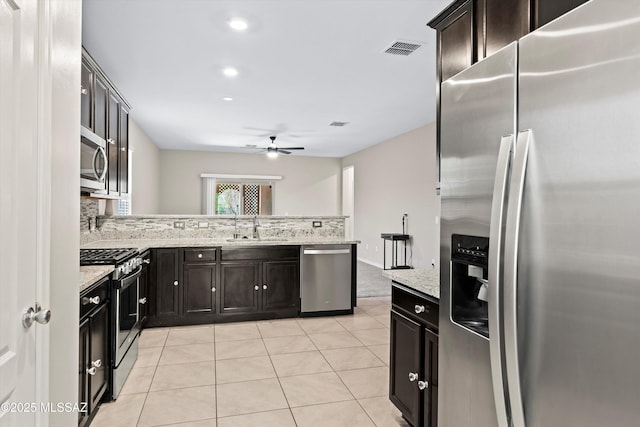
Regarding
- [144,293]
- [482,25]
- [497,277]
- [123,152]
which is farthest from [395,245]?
[497,277]

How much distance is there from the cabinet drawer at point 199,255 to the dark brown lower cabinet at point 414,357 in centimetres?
260

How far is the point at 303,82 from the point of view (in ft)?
14.5

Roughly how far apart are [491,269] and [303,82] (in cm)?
374

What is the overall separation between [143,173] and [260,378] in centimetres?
551

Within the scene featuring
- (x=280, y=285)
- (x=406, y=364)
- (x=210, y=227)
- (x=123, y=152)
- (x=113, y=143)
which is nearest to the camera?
(x=406, y=364)

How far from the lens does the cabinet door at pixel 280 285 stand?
176 inches

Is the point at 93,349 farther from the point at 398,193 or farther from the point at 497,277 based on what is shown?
the point at 398,193

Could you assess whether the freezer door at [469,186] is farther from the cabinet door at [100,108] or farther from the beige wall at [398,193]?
the beige wall at [398,193]

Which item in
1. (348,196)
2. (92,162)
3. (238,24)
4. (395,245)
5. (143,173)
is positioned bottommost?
(395,245)

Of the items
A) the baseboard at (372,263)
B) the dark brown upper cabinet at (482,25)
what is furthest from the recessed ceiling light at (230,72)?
the baseboard at (372,263)

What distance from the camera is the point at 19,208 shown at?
1100mm

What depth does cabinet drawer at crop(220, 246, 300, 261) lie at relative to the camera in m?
4.36

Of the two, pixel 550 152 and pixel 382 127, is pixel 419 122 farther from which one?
pixel 550 152

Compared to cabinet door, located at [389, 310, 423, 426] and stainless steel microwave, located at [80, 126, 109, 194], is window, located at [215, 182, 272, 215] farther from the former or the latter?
cabinet door, located at [389, 310, 423, 426]
